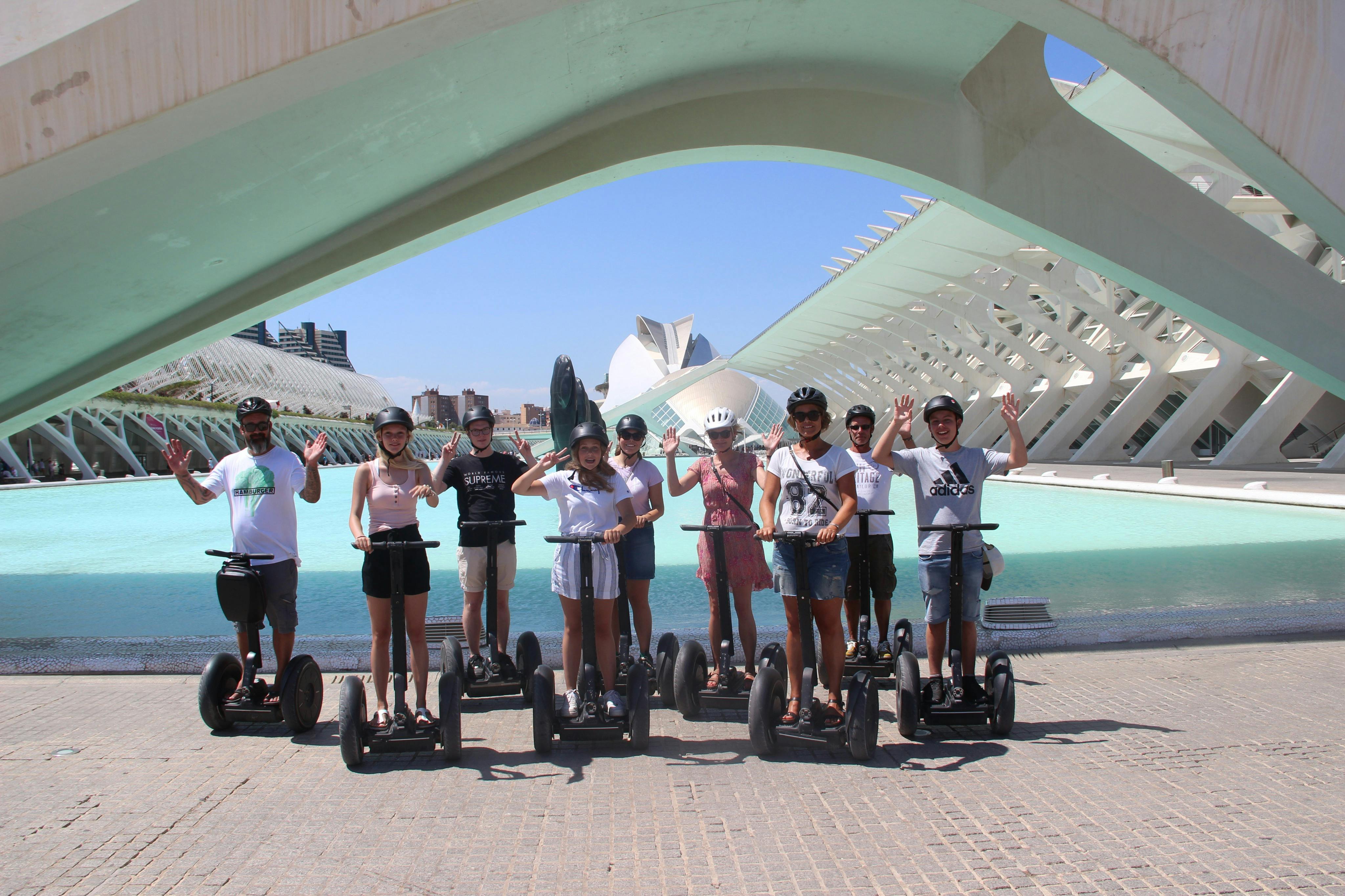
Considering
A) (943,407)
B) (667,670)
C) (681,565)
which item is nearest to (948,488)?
(943,407)

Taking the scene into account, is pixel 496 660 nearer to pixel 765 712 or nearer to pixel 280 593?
pixel 280 593

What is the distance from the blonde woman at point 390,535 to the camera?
12.3 ft

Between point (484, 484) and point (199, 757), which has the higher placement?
point (484, 484)

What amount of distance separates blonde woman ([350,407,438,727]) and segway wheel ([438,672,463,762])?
0.16 meters

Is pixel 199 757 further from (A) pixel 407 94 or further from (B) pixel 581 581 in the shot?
(A) pixel 407 94

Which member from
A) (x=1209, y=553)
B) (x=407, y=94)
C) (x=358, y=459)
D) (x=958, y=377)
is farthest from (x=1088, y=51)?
(x=358, y=459)

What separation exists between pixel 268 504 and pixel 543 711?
166cm

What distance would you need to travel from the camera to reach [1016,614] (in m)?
5.51

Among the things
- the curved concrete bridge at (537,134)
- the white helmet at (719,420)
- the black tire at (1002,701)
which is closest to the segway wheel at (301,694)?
the white helmet at (719,420)

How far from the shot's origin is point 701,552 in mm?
4578

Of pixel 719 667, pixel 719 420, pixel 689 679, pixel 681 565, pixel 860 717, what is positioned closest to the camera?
pixel 860 717

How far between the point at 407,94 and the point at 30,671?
4.18 meters

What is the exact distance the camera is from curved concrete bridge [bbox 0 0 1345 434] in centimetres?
396

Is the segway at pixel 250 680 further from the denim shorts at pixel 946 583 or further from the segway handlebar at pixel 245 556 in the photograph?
the denim shorts at pixel 946 583
